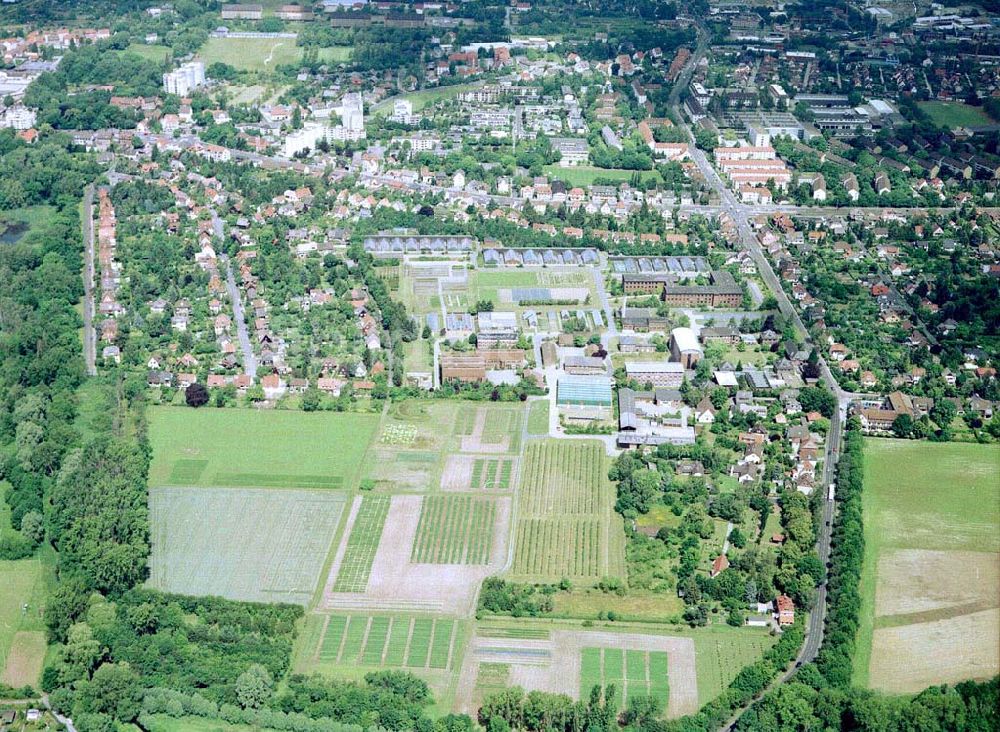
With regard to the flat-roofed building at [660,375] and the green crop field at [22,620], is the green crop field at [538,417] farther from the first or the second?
the green crop field at [22,620]

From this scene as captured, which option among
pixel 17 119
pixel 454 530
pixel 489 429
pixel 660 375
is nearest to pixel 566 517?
pixel 454 530

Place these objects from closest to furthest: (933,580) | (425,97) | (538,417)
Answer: (933,580) < (538,417) < (425,97)

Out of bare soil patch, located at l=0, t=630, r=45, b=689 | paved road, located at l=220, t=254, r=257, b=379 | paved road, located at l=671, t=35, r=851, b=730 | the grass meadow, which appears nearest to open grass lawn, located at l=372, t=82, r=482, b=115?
the grass meadow

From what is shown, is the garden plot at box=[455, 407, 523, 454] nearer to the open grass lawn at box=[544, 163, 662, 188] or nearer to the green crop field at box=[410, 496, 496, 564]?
the green crop field at box=[410, 496, 496, 564]

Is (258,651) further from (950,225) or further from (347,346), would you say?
(950,225)

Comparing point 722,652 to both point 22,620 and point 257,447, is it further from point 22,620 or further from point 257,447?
point 22,620

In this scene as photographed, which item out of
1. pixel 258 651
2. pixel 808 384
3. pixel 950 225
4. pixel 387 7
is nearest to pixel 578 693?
pixel 258 651

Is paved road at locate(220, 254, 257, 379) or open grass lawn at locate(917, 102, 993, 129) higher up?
open grass lawn at locate(917, 102, 993, 129)
